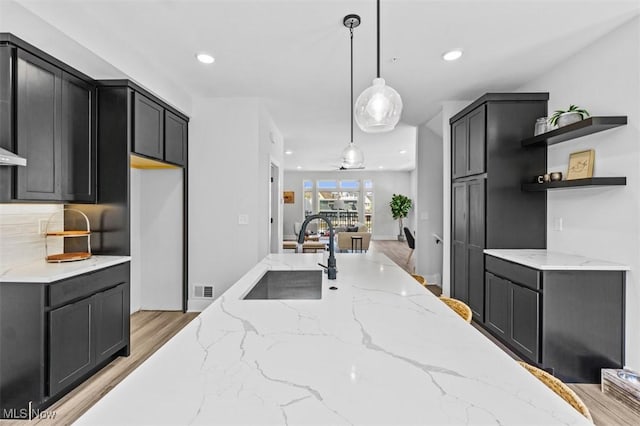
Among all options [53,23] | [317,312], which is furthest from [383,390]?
[53,23]

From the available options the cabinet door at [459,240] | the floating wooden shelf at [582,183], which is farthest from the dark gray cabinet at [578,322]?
the cabinet door at [459,240]

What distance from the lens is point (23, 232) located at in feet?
7.89

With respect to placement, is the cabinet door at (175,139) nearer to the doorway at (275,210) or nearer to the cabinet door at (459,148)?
the doorway at (275,210)

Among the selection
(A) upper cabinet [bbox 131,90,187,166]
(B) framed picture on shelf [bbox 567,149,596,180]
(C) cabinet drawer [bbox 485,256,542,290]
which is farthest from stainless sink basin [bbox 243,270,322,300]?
(B) framed picture on shelf [bbox 567,149,596,180]

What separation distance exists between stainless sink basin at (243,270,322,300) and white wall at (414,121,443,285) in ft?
11.7

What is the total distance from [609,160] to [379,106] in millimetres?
2123

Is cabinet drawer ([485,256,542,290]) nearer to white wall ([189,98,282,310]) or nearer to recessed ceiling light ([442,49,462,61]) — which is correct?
recessed ceiling light ([442,49,462,61])

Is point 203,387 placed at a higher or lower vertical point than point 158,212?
lower

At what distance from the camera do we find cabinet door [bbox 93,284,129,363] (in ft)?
7.98

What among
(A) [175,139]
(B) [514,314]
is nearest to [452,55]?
(B) [514,314]

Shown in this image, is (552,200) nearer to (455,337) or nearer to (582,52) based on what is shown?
(582,52)

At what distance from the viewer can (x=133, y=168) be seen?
12.6 feet

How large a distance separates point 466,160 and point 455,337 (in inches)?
118

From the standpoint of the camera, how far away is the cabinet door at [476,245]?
Answer: 329 centimetres
